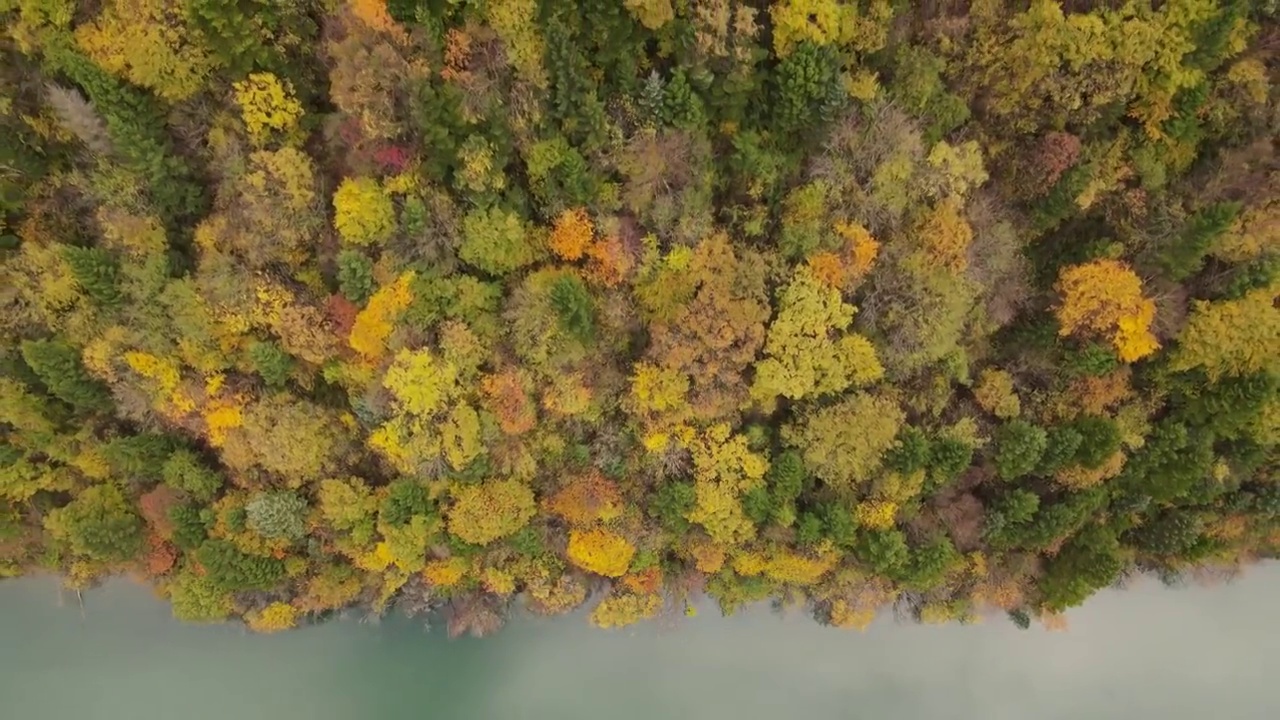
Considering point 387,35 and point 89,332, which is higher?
point 387,35

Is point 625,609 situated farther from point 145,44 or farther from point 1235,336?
point 145,44

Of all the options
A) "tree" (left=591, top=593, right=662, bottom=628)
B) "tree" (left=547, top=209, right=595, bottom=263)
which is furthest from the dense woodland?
"tree" (left=591, top=593, right=662, bottom=628)

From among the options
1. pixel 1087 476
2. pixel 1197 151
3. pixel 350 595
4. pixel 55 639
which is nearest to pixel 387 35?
pixel 350 595

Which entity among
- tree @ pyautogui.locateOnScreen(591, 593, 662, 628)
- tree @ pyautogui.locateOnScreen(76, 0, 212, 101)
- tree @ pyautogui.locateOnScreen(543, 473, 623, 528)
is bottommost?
tree @ pyautogui.locateOnScreen(591, 593, 662, 628)

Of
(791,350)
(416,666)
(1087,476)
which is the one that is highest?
(791,350)

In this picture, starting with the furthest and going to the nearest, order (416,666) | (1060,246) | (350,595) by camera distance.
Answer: (416,666), (350,595), (1060,246)

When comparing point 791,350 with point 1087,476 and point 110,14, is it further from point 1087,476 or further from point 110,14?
point 110,14

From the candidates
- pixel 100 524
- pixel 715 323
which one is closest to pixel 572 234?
pixel 715 323

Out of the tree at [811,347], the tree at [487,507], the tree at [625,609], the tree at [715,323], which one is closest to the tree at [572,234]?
the tree at [715,323]

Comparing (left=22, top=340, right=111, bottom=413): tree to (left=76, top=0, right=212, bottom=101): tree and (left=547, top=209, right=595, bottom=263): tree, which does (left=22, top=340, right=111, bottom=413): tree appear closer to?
(left=76, top=0, right=212, bottom=101): tree
